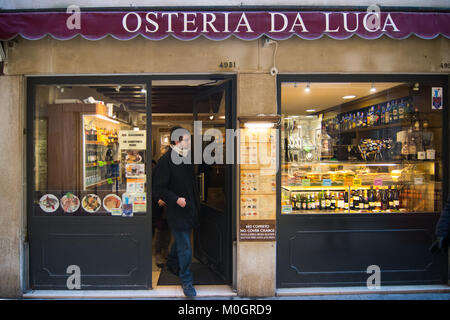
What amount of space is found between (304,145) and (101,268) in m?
3.54

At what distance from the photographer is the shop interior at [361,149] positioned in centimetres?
436

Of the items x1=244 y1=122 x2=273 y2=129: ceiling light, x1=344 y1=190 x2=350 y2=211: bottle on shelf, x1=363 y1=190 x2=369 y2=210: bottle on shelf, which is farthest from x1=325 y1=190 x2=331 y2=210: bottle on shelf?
x1=244 y1=122 x2=273 y2=129: ceiling light

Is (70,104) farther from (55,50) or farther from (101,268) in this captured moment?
(101,268)

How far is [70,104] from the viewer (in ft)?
14.2

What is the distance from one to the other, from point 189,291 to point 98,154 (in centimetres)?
239

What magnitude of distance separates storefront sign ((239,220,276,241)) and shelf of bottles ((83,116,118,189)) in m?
2.04

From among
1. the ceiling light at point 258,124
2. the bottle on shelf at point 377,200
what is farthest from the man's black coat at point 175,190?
the bottle on shelf at point 377,200

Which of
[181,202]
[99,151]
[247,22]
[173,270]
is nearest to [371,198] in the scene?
[181,202]

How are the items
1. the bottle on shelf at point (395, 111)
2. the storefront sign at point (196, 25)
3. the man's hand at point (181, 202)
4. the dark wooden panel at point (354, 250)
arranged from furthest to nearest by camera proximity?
the bottle on shelf at point (395, 111) → the dark wooden panel at point (354, 250) → the man's hand at point (181, 202) → the storefront sign at point (196, 25)

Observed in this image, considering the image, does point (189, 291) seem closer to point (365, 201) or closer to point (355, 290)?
point (355, 290)

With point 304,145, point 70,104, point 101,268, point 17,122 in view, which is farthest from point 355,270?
point 17,122

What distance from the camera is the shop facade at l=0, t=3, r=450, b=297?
3.99 metres

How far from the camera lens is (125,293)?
13.3ft

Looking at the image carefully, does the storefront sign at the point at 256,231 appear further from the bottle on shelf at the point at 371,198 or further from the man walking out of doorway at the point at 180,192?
the bottle on shelf at the point at 371,198
